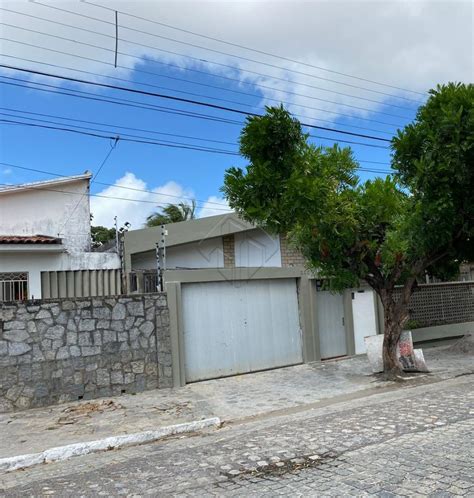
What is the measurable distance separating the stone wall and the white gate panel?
546cm

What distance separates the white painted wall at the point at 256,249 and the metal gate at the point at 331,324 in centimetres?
151

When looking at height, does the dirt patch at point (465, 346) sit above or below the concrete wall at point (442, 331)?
below

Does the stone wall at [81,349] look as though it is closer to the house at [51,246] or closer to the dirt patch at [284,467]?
the house at [51,246]

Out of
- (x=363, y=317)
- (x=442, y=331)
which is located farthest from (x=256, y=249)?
(x=442, y=331)

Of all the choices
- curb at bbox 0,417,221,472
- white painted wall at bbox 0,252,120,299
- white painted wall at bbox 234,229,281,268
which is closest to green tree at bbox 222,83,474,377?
white painted wall at bbox 234,229,281,268

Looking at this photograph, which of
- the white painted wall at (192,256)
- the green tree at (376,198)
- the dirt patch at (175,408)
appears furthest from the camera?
the white painted wall at (192,256)

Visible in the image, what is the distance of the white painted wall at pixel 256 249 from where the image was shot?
1291 centimetres

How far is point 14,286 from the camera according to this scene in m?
10.1

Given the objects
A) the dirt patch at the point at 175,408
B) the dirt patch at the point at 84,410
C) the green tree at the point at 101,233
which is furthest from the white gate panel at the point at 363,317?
the green tree at the point at 101,233

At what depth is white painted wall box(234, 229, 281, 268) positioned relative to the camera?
12906mm

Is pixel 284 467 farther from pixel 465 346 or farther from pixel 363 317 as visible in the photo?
pixel 465 346

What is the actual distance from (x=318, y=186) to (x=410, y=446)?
14.2ft

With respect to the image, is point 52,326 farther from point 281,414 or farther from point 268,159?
point 268,159

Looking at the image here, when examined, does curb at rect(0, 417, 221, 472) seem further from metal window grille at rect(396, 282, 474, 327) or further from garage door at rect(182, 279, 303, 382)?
metal window grille at rect(396, 282, 474, 327)
